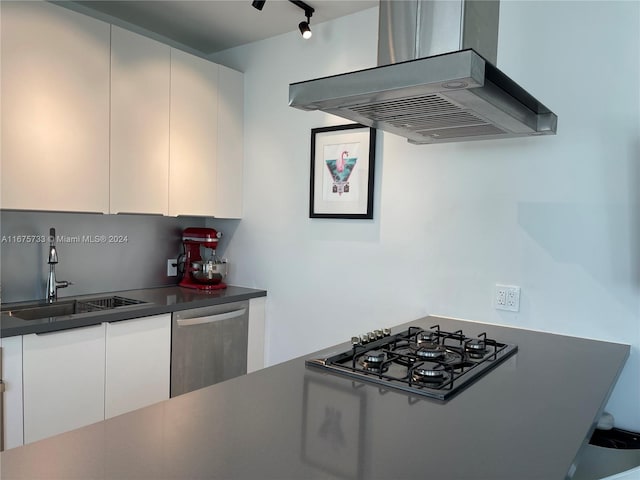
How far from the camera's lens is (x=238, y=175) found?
10.0 ft

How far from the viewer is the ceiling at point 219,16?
2512 mm

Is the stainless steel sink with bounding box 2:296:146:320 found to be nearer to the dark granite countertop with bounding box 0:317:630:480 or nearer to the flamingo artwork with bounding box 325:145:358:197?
the flamingo artwork with bounding box 325:145:358:197

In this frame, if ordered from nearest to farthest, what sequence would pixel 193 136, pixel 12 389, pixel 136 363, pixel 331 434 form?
1. pixel 331 434
2. pixel 12 389
3. pixel 136 363
4. pixel 193 136

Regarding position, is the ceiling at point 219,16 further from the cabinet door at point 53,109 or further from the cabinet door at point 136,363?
the cabinet door at point 136,363

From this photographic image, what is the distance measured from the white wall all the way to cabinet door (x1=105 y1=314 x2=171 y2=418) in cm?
76

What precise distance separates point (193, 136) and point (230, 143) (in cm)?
28

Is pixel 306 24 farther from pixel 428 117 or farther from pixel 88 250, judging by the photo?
pixel 88 250

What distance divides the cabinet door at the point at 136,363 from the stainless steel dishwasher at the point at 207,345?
0.06 metres

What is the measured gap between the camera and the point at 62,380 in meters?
1.99

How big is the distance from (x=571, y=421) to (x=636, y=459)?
2.33 ft

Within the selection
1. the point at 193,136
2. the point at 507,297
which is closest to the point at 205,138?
the point at 193,136

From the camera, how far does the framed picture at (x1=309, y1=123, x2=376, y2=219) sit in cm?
252

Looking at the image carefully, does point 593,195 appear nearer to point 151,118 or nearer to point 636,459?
point 636,459

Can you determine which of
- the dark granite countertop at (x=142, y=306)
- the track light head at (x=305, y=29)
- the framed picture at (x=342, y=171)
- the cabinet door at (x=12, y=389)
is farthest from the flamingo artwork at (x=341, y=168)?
the cabinet door at (x=12, y=389)
